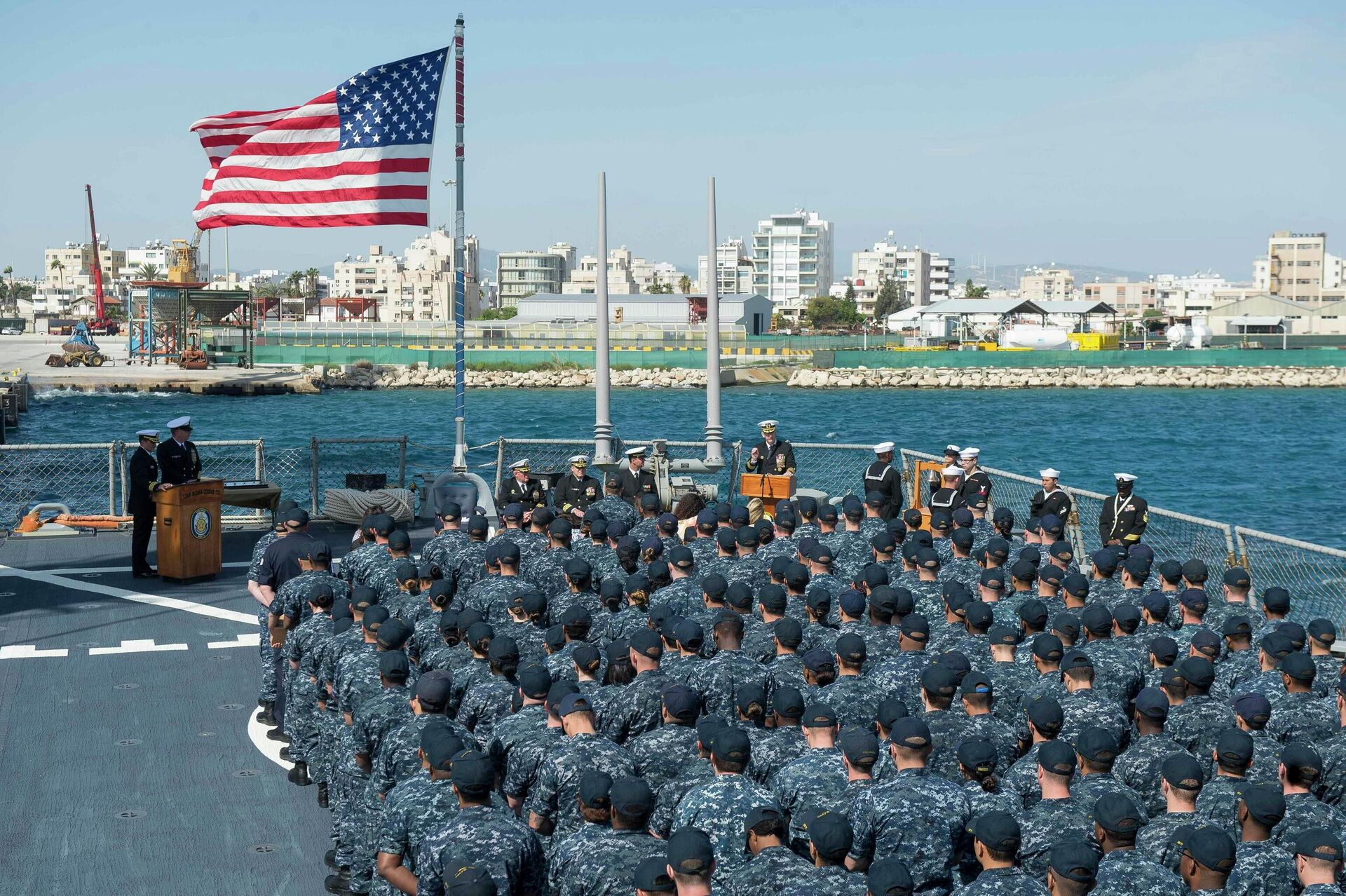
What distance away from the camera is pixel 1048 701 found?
703 centimetres

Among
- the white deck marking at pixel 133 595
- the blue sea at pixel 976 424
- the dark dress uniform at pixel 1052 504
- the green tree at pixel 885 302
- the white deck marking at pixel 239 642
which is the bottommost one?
the blue sea at pixel 976 424

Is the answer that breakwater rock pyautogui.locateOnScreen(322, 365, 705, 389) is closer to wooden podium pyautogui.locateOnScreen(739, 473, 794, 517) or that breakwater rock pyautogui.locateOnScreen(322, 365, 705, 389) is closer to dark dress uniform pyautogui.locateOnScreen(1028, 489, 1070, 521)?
wooden podium pyautogui.locateOnScreen(739, 473, 794, 517)

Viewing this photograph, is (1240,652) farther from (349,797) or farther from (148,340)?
(148,340)

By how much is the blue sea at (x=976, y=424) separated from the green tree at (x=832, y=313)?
64.0 m

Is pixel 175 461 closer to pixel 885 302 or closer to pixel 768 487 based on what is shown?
pixel 768 487

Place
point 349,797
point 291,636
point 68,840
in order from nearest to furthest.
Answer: point 349,797 < point 68,840 < point 291,636

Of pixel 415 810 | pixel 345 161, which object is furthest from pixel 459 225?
pixel 415 810

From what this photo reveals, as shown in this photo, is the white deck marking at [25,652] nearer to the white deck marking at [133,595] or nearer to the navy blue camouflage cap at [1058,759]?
the white deck marking at [133,595]

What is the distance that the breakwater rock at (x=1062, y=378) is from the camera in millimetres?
104375

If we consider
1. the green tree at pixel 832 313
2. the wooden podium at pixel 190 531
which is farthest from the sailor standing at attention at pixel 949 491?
the green tree at pixel 832 313

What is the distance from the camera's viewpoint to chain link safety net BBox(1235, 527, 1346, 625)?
536 inches

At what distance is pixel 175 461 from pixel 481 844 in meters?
→ 10.9

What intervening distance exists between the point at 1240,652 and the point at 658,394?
90269 mm

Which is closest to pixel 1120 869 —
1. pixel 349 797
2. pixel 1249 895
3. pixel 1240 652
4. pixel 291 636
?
pixel 1249 895
